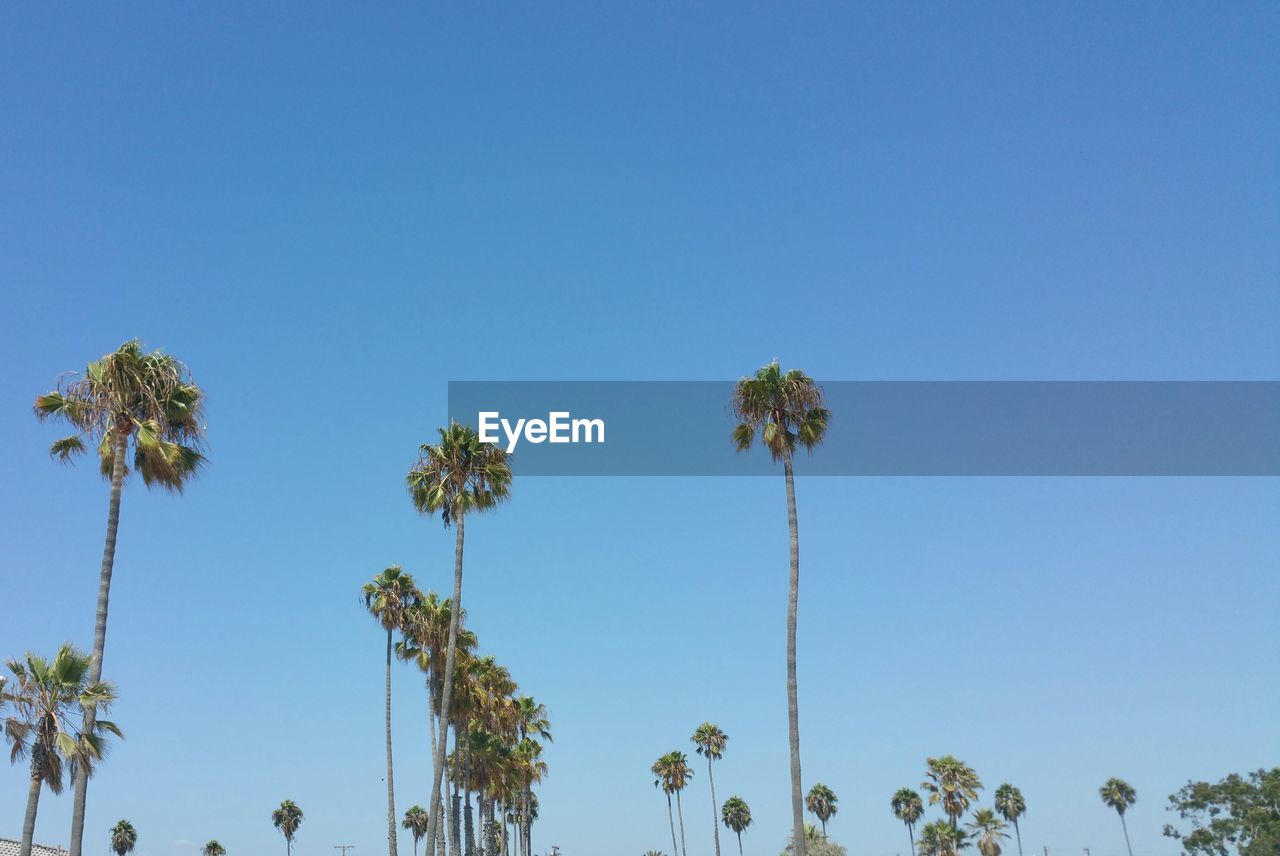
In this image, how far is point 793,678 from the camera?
3822 centimetres

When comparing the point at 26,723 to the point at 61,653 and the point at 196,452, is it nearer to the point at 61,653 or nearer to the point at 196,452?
the point at 61,653

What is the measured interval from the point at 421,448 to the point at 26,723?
67.2 feet

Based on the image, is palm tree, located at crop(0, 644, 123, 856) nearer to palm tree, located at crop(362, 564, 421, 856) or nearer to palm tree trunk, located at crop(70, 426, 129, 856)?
palm tree trunk, located at crop(70, 426, 129, 856)

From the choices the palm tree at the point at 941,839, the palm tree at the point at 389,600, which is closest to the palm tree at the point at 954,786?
the palm tree at the point at 941,839

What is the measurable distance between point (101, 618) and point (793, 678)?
23166 mm

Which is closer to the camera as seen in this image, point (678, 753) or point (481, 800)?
point (481, 800)

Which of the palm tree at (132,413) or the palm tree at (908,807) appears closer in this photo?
the palm tree at (132,413)

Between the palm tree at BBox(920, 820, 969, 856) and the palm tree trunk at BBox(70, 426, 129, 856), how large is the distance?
94599mm

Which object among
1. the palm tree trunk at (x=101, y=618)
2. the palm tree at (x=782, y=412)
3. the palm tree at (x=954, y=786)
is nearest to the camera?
the palm tree trunk at (x=101, y=618)

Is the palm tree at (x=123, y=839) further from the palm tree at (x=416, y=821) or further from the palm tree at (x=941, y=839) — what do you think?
the palm tree at (x=941, y=839)

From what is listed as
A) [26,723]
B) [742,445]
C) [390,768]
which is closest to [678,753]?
[390,768]

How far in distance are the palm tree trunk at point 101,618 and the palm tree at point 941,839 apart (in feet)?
310

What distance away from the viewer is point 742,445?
41.7 metres

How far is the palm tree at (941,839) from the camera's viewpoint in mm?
107062
